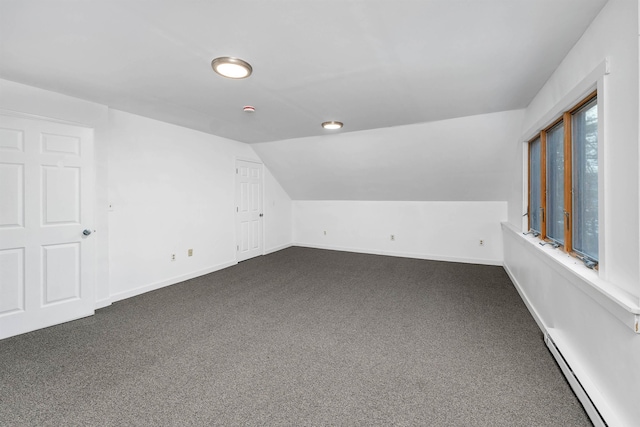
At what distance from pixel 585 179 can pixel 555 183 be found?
720mm

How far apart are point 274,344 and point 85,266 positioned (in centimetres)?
228

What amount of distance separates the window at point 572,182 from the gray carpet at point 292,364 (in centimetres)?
89

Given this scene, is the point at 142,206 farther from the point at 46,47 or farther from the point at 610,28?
the point at 610,28

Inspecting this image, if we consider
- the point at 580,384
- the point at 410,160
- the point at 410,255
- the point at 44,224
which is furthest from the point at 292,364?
the point at 410,255

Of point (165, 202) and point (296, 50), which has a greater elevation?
point (296, 50)

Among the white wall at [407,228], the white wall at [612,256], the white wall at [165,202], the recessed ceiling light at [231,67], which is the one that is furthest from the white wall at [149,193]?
the white wall at [612,256]

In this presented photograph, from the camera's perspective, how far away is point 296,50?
1966 mm

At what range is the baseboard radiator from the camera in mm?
1495

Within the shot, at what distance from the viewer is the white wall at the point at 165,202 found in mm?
3447

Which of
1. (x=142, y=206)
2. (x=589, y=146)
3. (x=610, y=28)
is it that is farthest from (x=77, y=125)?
(x=589, y=146)

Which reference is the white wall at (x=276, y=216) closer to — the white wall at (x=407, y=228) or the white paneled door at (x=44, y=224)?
the white wall at (x=407, y=228)

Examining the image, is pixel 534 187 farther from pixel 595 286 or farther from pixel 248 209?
pixel 248 209

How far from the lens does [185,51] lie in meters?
1.97

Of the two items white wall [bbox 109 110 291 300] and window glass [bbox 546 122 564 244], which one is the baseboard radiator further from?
white wall [bbox 109 110 291 300]
